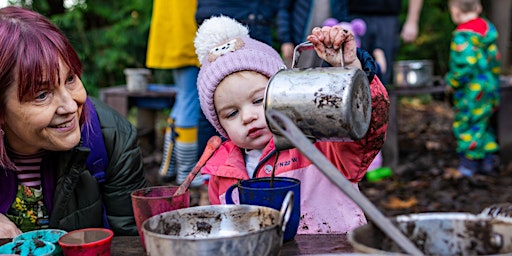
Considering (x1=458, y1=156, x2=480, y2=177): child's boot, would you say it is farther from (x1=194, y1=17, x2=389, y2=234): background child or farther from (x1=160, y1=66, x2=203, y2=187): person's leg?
(x1=194, y1=17, x2=389, y2=234): background child

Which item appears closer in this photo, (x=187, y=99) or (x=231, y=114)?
(x=231, y=114)

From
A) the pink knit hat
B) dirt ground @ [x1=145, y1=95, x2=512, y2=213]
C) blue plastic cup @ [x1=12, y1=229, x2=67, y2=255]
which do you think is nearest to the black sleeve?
the pink knit hat

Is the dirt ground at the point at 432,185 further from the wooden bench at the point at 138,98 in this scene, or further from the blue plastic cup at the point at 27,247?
the blue plastic cup at the point at 27,247

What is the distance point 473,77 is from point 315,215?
3.83m

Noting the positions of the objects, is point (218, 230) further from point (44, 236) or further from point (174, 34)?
point (174, 34)

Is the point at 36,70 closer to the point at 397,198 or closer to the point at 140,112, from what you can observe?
the point at 397,198

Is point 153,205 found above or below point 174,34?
below

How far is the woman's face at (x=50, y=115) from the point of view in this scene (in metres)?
1.72

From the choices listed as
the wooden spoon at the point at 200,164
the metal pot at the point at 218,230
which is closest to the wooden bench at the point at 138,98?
the wooden spoon at the point at 200,164

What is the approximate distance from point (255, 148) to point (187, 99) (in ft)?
8.83

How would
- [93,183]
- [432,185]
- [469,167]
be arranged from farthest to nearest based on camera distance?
[469,167]
[432,185]
[93,183]

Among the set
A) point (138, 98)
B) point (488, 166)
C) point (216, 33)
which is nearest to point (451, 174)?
point (488, 166)

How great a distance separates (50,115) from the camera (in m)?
1.72

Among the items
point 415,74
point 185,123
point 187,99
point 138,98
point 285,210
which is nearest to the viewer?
point 285,210
